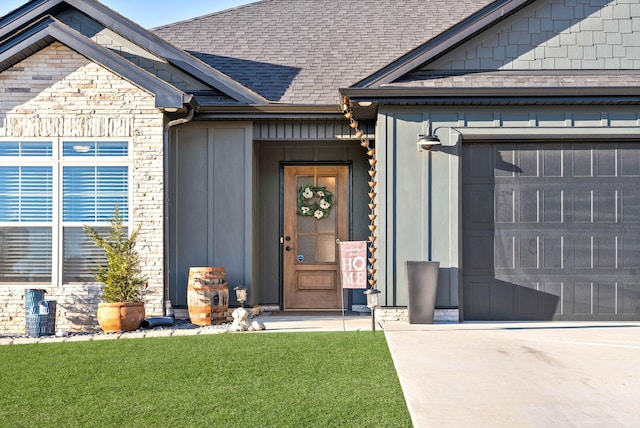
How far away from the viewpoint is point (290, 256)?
12531 mm

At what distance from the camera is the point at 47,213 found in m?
10.7

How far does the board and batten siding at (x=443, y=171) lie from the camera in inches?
412

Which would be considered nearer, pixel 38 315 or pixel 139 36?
pixel 38 315

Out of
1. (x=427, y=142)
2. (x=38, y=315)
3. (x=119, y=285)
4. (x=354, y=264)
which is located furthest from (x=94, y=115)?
(x=427, y=142)

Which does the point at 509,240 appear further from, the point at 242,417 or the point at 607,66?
the point at 242,417

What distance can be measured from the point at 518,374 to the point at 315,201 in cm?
605

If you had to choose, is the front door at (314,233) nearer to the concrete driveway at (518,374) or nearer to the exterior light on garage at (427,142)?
the exterior light on garage at (427,142)

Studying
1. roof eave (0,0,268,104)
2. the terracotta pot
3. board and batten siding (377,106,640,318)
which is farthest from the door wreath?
Answer: the terracotta pot

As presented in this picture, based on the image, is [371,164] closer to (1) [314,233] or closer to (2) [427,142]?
(2) [427,142]

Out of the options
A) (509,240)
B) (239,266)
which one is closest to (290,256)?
(239,266)

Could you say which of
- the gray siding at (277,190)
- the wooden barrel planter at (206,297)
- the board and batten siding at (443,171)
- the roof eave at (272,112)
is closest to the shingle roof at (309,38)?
the roof eave at (272,112)

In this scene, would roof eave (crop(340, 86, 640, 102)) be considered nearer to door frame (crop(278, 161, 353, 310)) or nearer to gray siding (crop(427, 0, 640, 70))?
gray siding (crop(427, 0, 640, 70))

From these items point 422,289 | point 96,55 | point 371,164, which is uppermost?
point 96,55

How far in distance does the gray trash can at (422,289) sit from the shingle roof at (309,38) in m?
2.80
